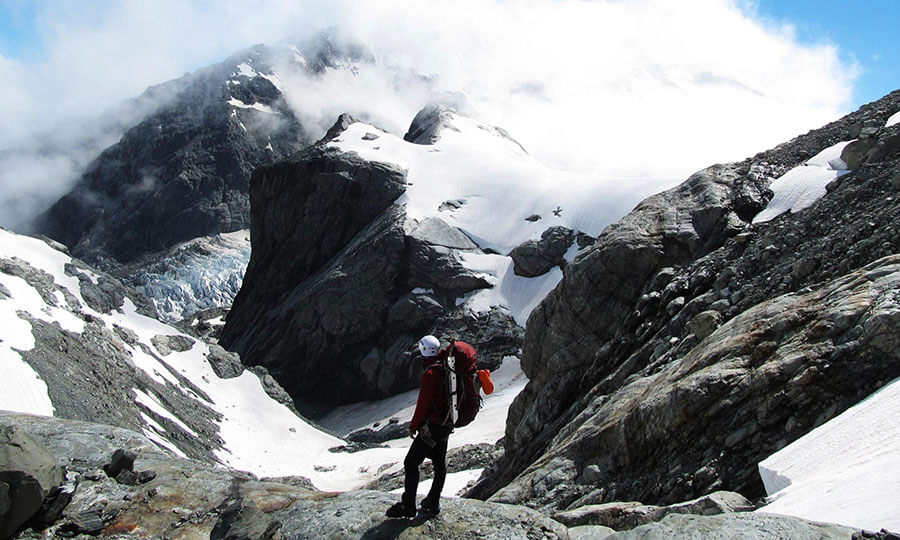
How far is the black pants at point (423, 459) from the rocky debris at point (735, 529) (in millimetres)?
2566

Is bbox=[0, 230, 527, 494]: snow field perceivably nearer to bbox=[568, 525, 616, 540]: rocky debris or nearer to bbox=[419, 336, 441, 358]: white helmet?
bbox=[568, 525, 616, 540]: rocky debris

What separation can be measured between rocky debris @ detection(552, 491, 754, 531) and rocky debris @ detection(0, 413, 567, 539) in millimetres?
1850

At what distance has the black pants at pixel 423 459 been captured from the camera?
9.90 m

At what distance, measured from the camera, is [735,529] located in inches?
318

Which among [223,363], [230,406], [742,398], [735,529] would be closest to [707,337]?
[742,398]

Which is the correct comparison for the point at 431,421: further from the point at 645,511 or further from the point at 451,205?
the point at 451,205

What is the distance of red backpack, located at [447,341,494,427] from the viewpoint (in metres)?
10.0

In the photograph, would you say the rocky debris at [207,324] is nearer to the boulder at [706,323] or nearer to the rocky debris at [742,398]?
the boulder at [706,323]

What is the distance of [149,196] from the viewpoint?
188500 millimetres

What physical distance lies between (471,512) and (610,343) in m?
16.5

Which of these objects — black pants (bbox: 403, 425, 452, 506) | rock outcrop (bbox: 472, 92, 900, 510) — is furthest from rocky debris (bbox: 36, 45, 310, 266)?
black pants (bbox: 403, 425, 452, 506)

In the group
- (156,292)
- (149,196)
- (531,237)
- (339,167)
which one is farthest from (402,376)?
(149,196)

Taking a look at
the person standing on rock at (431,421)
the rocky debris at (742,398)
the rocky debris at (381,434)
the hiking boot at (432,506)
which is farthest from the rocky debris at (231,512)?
the rocky debris at (381,434)

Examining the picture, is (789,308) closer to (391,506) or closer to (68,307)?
(391,506)
